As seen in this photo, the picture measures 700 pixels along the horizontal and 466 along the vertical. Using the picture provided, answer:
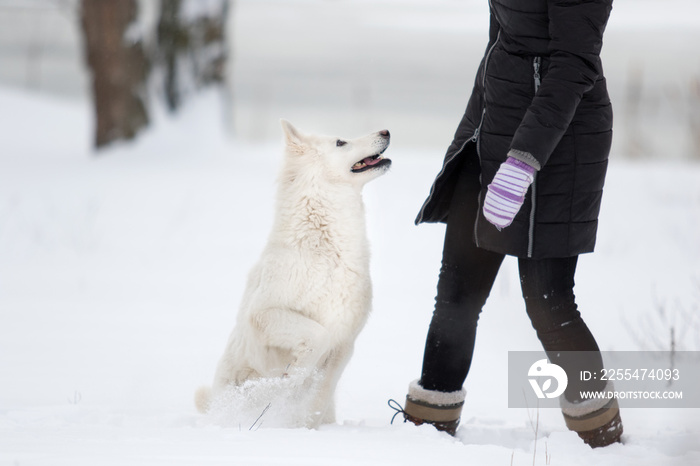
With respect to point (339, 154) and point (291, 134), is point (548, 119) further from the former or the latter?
point (291, 134)

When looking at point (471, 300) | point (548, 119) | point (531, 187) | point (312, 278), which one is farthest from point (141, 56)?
point (548, 119)

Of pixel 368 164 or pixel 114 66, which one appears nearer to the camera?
pixel 368 164

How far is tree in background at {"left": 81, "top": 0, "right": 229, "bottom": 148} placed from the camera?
448 inches

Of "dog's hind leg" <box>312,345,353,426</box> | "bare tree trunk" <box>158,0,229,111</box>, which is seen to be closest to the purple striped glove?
"dog's hind leg" <box>312,345,353,426</box>

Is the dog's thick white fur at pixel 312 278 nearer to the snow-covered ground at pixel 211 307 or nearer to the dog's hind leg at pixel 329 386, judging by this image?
the dog's hind leg at pixel 329 386

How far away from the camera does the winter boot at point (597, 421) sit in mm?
2697

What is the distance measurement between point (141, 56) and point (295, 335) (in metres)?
9.82

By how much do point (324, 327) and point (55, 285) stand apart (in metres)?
4.18

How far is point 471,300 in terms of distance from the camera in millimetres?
2850

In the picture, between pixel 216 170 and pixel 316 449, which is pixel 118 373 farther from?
pixel 216 170

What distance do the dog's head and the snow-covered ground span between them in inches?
44.1

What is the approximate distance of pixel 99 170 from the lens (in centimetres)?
1088

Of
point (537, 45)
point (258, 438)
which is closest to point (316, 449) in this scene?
point (258, 438)

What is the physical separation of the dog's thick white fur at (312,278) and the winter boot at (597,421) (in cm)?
97
